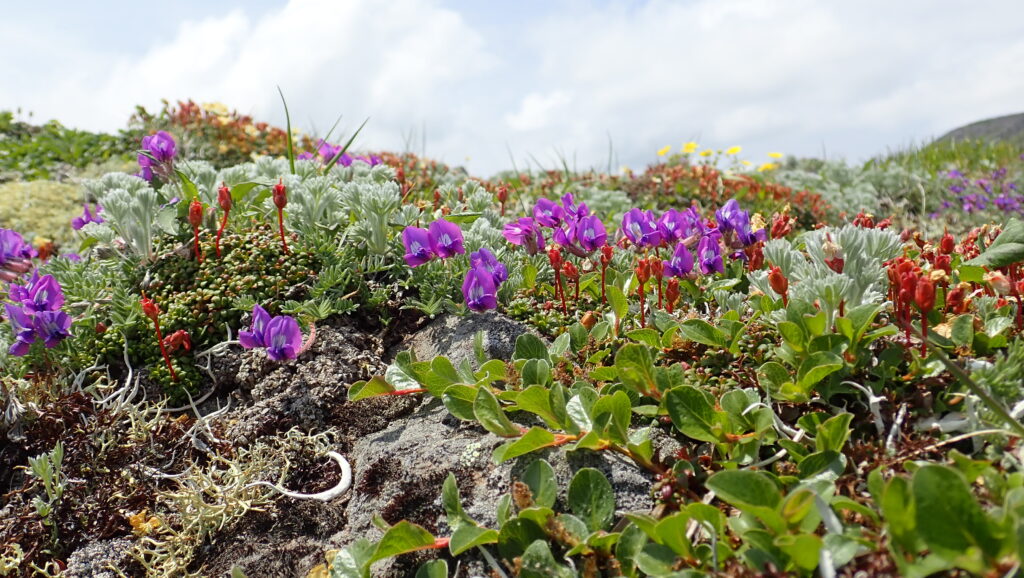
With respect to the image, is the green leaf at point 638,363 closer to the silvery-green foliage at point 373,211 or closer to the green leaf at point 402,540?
the green leaf at point 402,540

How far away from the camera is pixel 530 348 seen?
2490mm

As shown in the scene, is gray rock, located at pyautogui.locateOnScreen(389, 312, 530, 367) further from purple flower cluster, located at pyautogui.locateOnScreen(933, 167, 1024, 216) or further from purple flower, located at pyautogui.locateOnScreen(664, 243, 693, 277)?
purple flower cluster, located at pyautogui.locateOnScreen(933, 167, 1024, 216)

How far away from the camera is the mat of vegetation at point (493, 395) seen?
1.72m

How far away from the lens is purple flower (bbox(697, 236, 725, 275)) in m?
2.87

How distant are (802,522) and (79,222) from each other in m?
4.23

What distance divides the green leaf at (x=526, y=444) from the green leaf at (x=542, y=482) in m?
0.05

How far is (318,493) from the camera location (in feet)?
7.96

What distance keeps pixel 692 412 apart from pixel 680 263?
98 centimetres

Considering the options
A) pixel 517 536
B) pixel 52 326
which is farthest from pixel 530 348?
pixel 52 326

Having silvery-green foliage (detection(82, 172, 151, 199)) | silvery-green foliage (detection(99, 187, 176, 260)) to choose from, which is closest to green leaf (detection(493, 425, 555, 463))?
silvery-green foliage (detection(99, 187, 176, 260))

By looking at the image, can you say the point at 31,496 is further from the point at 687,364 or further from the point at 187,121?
the point at 187,121

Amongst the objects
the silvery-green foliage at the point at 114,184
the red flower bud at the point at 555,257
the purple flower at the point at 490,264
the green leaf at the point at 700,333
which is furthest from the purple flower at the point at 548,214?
the silvery-green foliage at the point at 114,184

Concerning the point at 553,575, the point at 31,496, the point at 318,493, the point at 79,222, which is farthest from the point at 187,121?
the point at 553,575

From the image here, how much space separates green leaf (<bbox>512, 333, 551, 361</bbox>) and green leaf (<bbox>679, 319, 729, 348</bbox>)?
496 mm
